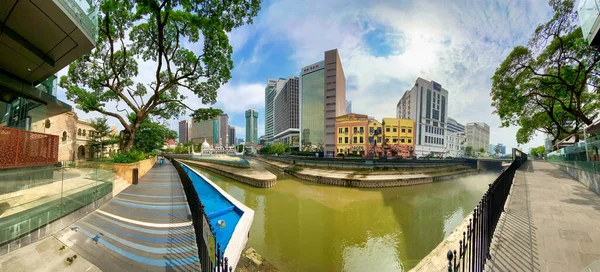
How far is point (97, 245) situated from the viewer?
14.3ft

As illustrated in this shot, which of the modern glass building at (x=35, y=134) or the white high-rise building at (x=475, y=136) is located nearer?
the modern glass building at (x=35, y=134)

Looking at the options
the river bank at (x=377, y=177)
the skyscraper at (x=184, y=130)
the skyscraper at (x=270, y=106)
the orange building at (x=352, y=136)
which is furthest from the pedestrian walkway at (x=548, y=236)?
the skyscraper at (x=184, y=130)

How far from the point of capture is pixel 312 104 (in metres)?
71.9

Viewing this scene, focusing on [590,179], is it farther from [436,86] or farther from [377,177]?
[436,86]

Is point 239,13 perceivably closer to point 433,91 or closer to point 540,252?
point 540,252

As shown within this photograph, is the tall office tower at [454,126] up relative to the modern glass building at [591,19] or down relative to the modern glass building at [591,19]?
up

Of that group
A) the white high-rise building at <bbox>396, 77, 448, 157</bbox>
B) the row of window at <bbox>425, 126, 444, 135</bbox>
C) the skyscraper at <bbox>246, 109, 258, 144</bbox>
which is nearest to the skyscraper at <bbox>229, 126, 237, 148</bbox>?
the skyscraper at <bbox>246, 109, 258, 144</bbox>

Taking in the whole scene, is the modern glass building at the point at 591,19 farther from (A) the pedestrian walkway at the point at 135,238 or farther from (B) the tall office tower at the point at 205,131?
(B) the tall office tower at the point at 205,131

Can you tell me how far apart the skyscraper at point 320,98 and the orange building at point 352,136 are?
8.62m

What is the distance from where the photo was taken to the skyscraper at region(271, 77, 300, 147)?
88.8 metres

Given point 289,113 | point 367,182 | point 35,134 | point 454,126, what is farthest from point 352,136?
point 454,126

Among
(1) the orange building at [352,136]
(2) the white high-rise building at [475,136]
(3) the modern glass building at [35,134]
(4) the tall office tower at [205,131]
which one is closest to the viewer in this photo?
(3) the modern glass building at [35,134]

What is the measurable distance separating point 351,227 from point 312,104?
64105 mm

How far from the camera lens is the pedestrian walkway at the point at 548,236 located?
3005 millimetres
